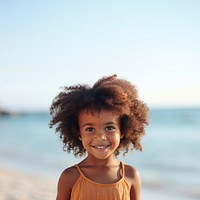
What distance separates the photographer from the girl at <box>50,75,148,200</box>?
2971 millimetres

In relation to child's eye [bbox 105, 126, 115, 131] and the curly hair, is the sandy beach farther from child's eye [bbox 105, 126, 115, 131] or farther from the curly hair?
child's eye [bbox 105, 126, 115, 131]

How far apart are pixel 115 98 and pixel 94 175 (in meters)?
0.57

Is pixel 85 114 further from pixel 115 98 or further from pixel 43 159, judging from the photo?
pixel 43 159

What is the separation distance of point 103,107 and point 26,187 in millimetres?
4658

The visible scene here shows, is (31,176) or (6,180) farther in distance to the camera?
(31,176)

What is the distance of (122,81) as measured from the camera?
10.6ft

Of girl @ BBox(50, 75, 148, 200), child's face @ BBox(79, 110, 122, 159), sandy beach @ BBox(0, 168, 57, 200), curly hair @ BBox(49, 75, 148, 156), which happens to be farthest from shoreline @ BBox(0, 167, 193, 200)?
child's face @ BBox(79, 110, 122, 159)

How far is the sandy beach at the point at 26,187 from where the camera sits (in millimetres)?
6375

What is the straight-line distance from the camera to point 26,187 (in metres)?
7.23

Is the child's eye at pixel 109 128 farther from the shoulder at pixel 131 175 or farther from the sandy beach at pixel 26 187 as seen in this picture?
the sandy beach at pixel 26 187

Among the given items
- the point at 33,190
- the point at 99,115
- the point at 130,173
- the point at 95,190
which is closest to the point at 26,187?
the point at 33,190

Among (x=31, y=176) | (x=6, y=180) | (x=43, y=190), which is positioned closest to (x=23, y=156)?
(x=31, y=176)

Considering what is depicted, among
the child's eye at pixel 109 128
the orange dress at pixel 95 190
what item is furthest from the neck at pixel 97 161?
the child's eye at pixel 109 128

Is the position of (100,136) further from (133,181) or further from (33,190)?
(33,190)
